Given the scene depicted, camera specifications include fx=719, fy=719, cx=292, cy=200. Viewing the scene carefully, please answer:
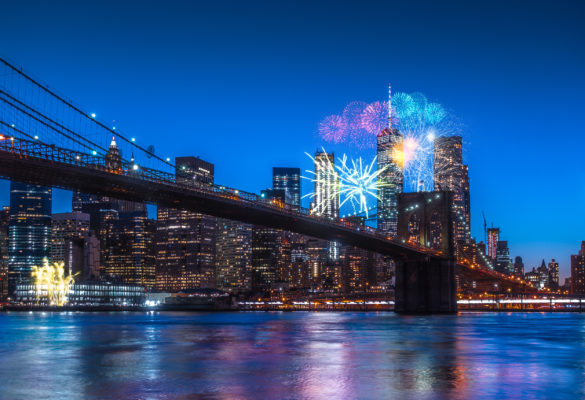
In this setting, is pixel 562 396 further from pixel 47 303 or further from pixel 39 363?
pixel 47 303

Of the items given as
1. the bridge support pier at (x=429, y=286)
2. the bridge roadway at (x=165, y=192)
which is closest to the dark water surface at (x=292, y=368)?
the bridge roadway at (x=165, y=192)

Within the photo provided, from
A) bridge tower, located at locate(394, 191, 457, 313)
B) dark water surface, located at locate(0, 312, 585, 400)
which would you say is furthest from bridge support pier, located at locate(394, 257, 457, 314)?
dark water surface, located at locate(0, 312, 585, 400)

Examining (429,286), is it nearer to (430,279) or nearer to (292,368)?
(430,279)

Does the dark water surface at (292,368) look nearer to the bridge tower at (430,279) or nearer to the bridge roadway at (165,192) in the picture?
the bridge roadway at (165,192)

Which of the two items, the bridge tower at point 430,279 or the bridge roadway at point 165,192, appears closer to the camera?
the bridge roadway at point 165,192

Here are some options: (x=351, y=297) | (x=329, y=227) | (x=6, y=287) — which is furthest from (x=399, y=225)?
(x=6, y=287)

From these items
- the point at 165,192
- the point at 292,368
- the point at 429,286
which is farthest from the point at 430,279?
the point at 292,368
